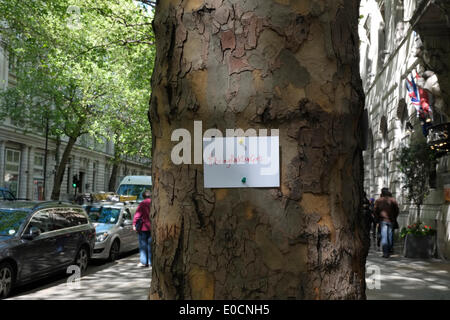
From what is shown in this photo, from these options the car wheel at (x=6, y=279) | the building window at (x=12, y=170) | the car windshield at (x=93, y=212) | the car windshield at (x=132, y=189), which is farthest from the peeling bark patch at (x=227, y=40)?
the building window at (x=12, y=170)

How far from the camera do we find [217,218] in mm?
1471

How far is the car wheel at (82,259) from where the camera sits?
11122 millimetres

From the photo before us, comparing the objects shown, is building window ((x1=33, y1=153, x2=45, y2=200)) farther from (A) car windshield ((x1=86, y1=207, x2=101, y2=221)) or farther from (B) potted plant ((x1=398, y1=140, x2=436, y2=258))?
(B) potted plant ((x1=398, y1=140, x2=436, y2=258))

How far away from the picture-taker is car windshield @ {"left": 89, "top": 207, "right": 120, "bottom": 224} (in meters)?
14.0

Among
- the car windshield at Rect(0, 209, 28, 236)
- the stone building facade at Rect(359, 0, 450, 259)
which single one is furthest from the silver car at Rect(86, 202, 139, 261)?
the stone building facade at Rect(359, 0, 450, 259)

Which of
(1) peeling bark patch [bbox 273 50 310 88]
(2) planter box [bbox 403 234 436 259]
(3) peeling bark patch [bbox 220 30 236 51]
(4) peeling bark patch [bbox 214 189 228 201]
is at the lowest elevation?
(2) planter box [bbox 403 234 436 259]

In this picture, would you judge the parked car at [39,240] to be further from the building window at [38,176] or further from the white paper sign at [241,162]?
the building window at [38,176]

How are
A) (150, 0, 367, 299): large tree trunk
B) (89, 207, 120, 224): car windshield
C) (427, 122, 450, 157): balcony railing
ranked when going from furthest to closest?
(89, 207, 120, 224): car windshield
(427, 122, 450, 157): balcony railing
(150, 0, 367, 299): large tree trunk

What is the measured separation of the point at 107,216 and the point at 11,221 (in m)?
4.97

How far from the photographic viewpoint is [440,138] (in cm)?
1180

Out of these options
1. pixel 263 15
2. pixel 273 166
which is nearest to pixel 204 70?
pixel 263 15

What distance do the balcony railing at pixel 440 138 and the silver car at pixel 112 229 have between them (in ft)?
29.0

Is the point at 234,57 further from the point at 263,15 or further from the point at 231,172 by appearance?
the point at 231,172
